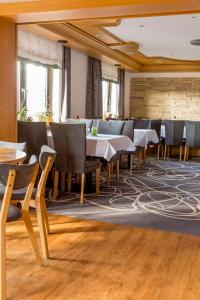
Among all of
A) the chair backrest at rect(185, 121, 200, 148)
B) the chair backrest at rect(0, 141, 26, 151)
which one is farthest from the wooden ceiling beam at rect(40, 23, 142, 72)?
the chair backrest at rect(0, 141, 26, 151)

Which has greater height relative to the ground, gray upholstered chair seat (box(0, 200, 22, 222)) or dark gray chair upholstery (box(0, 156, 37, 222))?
dark gray chair upholstery (box(0, 156, 37, 222))

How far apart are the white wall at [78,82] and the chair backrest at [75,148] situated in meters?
3.48

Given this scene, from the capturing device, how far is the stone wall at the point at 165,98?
395 inches

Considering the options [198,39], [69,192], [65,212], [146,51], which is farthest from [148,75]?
[65,212]

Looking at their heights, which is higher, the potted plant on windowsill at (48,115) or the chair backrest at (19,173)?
the potted plant on windowsill at (48,115)

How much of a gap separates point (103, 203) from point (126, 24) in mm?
3421

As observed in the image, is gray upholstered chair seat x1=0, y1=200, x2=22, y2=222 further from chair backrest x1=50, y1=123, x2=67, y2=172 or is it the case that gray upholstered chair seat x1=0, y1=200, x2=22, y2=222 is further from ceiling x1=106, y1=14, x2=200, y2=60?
ceiling x1=106, y1=14, x2=200, y2=60

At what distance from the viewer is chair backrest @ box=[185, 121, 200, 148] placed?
768 cm

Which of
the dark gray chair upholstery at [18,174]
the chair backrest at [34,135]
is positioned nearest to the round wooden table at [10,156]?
the dark gray chair upholstery at [18,174]

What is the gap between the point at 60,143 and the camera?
417 centimetres

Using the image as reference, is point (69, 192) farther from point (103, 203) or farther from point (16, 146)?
point (16, 146)

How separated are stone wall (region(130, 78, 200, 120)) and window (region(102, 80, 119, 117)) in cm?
74

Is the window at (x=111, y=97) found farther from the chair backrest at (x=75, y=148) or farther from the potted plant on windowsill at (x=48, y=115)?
the chair backrest at (x=75, y=148)

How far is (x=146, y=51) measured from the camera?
8547mm
